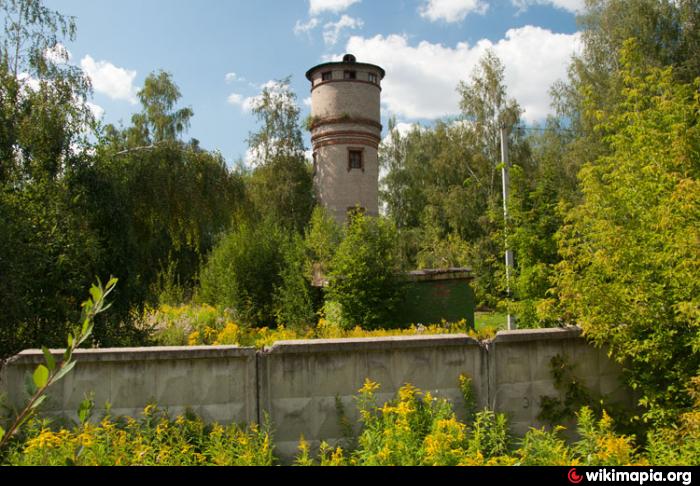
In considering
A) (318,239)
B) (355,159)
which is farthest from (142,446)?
(355,159)

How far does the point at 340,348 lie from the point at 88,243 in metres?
5.10

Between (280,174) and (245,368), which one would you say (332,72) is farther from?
(245,368)

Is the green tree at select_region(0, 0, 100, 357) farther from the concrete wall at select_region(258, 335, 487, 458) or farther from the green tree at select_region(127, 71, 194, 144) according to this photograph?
the green tree at select_region(127, 71, 194, 144)

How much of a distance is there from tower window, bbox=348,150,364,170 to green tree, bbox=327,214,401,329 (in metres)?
A: 11.2

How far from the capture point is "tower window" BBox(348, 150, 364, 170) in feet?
75.1

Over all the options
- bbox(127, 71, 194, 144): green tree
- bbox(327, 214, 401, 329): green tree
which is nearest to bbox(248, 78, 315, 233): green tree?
bbox(127, 71, 194, 144): green tree

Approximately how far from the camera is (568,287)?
6.30 m

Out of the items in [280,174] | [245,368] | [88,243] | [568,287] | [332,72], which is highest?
[332,72]

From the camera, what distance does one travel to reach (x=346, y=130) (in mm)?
22516

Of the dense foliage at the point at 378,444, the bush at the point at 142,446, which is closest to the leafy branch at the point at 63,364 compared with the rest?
the dense foliage at the point at 378,444

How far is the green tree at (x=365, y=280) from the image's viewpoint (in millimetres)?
11242

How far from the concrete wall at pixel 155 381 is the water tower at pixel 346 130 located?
16.9 meters

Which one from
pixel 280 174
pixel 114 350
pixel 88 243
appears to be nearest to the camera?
pixel 114 350
